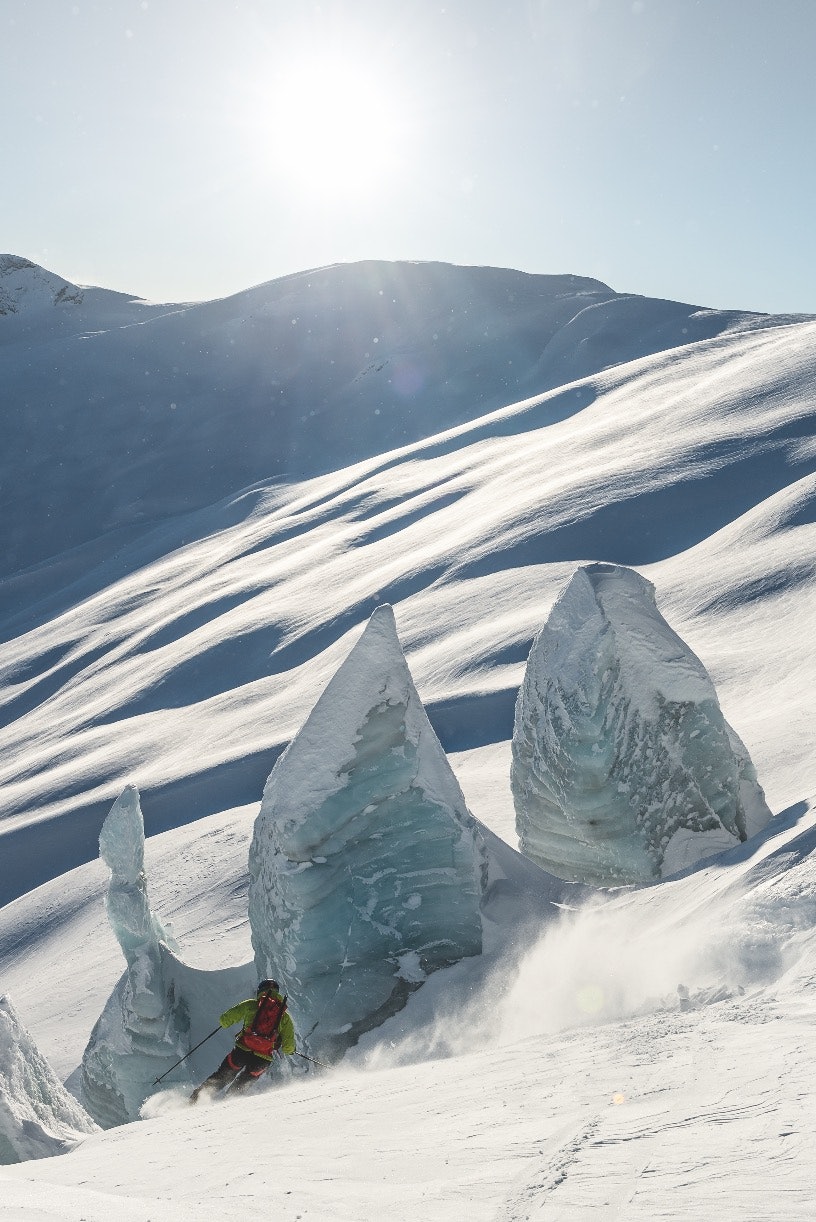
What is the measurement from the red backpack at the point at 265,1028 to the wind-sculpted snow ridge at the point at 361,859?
29.6 inches

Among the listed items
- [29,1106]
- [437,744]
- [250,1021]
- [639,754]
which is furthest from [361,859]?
[29,1106]

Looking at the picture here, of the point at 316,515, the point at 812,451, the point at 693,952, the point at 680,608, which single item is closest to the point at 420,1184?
the point at 693,952

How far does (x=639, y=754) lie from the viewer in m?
9.89

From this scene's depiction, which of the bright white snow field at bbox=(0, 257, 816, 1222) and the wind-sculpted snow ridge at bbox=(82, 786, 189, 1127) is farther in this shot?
the wind-sculpted snow ridge at bbox=(82, 786, 189, 1127)

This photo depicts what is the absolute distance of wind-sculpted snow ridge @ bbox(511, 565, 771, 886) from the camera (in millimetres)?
9844

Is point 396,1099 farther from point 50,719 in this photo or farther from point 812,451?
point 50,719

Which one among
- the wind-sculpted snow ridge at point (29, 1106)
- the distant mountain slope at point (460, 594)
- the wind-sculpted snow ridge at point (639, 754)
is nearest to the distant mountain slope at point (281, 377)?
the distant mountain slope at point (460, 594)

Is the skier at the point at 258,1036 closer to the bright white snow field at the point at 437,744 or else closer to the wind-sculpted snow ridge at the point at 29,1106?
the bright white snow field at the point at 437,744

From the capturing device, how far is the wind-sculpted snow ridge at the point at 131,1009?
10.8 metres

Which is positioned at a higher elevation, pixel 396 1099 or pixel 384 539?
pixel 384 539

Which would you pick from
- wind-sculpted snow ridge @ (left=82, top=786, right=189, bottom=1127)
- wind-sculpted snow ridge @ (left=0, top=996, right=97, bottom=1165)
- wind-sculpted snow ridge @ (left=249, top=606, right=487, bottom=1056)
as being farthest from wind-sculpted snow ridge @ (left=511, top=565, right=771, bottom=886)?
wind-sculpted snow ridge @ (left=0, top=996, right=97, bottom=1165)

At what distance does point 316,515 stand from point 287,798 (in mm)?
34822

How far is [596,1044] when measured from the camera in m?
5.07

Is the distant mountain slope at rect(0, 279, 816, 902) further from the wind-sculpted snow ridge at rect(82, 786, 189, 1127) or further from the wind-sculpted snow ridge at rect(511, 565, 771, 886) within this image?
the wind-sculpted snow ridge at rect(82, 786, 189, 1127)
